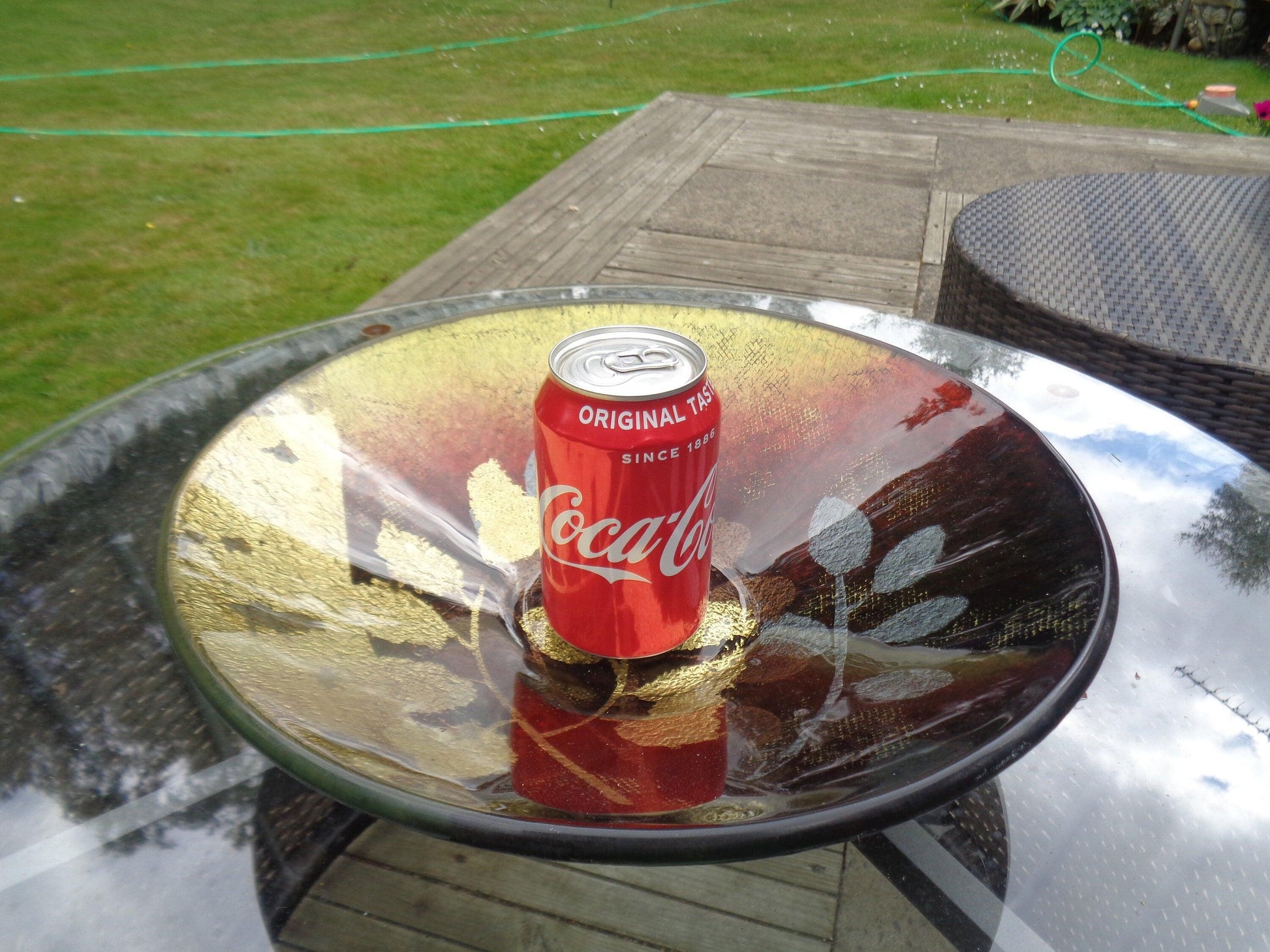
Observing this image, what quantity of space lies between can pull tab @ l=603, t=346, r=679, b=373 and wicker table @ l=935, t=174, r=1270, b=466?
1.03 metres

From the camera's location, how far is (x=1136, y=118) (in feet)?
17.2

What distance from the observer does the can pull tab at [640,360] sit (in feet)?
2.51

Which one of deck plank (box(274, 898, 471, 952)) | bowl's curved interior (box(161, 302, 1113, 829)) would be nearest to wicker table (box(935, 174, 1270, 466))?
bowl's curved interior (box(161, 302, 1113, 829))

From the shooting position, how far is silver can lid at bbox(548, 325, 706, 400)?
730 millimetres

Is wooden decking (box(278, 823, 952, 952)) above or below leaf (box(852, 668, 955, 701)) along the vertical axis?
below

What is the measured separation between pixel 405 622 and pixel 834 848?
0.46m

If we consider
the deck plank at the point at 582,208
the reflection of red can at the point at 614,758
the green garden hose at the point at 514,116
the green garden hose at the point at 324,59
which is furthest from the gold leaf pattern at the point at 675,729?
the green garden hose at the point at 324,59

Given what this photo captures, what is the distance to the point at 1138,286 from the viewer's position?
170 centimetres

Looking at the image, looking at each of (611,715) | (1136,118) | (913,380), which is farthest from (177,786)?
(1136,118)

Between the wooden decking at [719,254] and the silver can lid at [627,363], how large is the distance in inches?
18.0

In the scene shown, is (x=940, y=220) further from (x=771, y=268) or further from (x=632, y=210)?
(x=632, y=210)

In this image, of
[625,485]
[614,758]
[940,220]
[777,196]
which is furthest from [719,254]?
[614,758]

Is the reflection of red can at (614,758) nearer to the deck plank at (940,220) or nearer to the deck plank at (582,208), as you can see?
the deck plank at (582,208)

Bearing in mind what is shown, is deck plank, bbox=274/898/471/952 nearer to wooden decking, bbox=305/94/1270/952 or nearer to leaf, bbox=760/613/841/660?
wooden decking, bbox=305/94/1270/952
